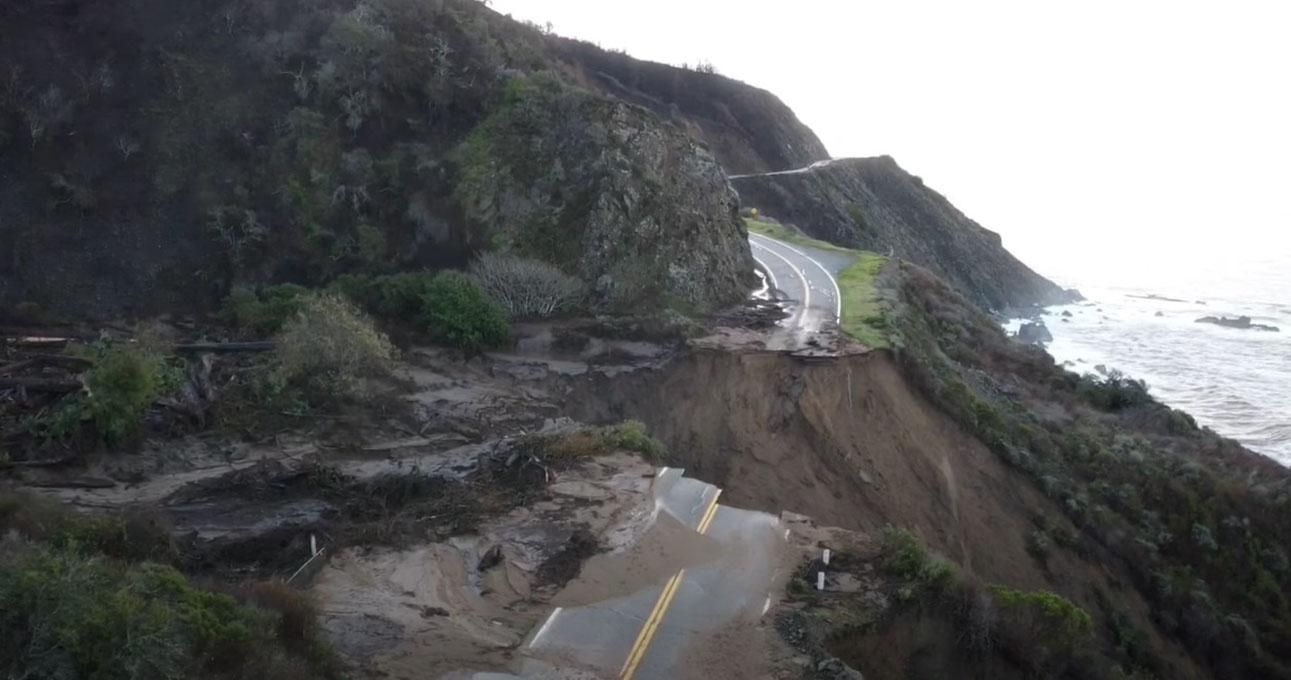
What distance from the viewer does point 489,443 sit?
1564 centimetres

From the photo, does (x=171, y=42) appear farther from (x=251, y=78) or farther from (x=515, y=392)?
(x=515, y=392)

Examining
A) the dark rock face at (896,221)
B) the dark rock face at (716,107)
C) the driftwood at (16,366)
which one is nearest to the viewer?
the driftwood at (16,366)

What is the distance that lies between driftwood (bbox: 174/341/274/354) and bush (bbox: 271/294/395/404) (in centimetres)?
66

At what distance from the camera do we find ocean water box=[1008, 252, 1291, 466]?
35.1 meters

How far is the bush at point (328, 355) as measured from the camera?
16.4 metres

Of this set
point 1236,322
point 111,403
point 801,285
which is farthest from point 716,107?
point 111,403

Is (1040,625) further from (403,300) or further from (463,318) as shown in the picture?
(403,300)

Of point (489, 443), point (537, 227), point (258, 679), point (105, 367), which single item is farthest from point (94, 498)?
point (537, 227)

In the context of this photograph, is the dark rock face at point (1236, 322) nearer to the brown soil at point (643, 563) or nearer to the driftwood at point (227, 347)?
the brown soil at point (643, 563)

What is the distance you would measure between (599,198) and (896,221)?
29.2 meters

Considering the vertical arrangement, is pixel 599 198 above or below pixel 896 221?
below

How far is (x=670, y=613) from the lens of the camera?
1095cm

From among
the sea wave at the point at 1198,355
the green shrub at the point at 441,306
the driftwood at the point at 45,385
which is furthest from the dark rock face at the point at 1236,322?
the driftwood at the point at 45,385

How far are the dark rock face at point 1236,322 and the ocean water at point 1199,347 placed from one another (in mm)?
571
